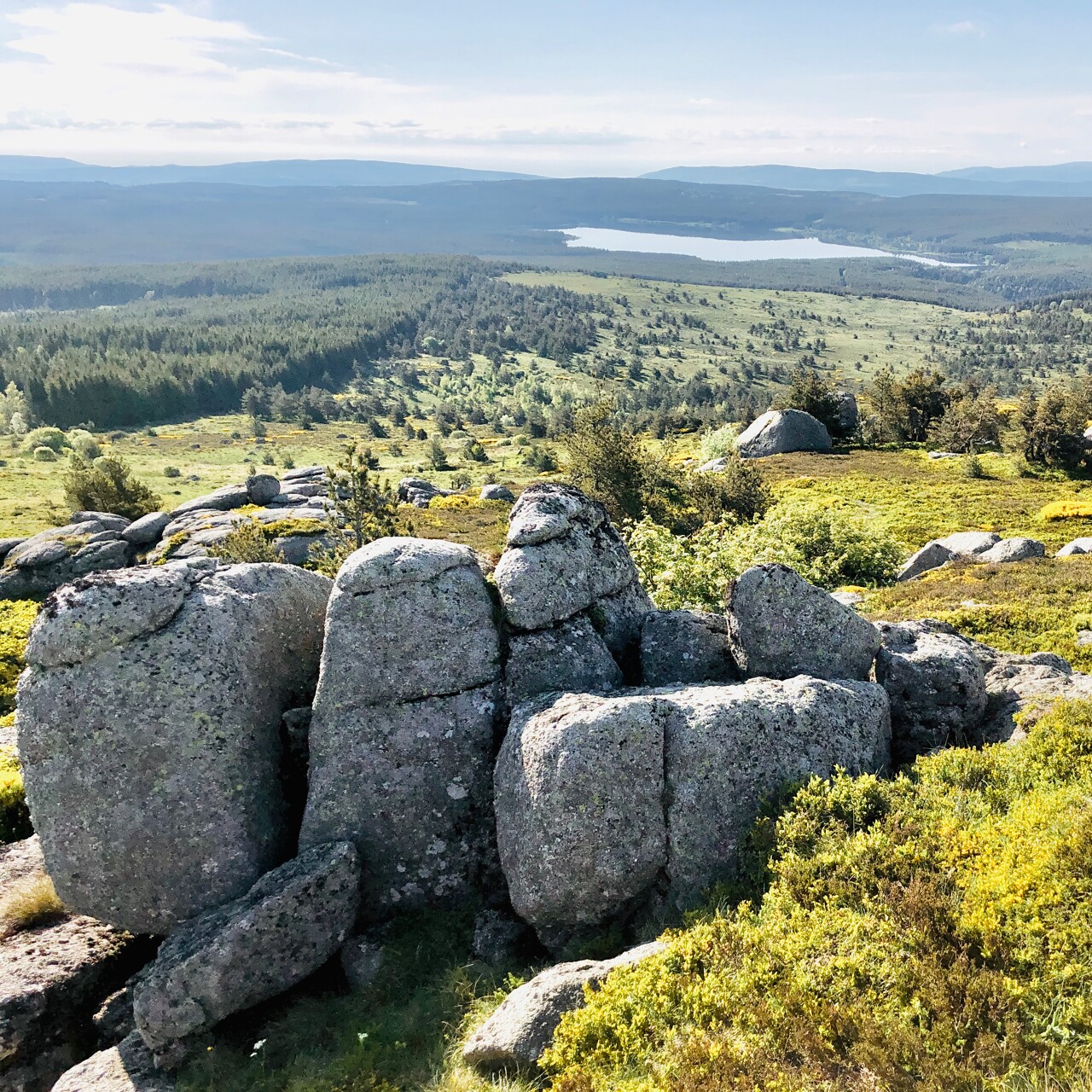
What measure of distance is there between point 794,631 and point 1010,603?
61.5ft

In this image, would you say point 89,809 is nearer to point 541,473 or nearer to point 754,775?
point 754,775

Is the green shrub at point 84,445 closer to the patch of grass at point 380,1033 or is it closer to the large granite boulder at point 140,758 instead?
the large granite boulder at point 140,758

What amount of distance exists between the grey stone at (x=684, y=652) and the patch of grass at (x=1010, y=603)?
1365 centimetres

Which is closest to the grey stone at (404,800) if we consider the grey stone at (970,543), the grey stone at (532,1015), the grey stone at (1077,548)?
the grey stone at (532,1015)

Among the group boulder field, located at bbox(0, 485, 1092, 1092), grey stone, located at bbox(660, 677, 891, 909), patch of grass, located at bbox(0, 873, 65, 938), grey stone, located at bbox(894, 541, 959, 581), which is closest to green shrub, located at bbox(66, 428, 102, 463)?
patch of grass, located at bbox(0, 873, 65, 938)

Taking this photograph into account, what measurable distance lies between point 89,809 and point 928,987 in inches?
560

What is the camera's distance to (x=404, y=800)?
14070mm

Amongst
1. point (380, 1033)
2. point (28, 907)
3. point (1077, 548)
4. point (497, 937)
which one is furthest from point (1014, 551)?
point (28, 907)

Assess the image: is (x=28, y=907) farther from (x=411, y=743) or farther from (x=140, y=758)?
(x=411, y=743)

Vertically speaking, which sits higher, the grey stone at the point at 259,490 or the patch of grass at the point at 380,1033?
the patch of grass at the point at 380,1033

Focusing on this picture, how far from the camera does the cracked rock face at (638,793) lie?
12086 mm

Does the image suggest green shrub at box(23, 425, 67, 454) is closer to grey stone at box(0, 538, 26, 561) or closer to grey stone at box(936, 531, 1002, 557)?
grey stone at box(0, 538, 26, 561)

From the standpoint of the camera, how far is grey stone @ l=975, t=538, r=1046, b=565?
1475 inches

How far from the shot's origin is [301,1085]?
10.8 m
